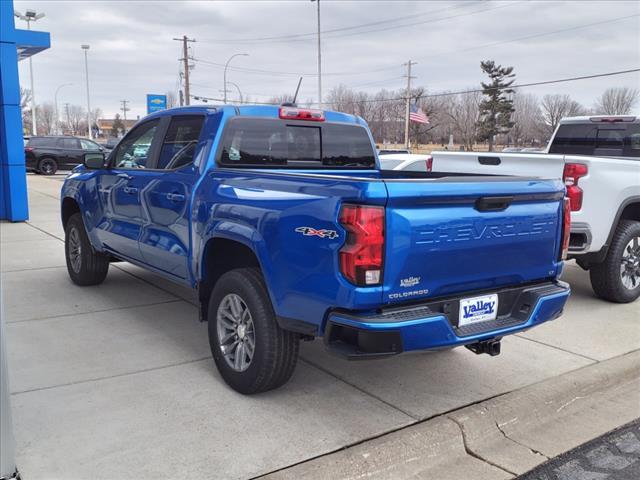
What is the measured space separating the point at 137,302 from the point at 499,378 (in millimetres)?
3612

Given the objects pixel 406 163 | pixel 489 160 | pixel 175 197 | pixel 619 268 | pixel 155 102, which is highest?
pixel 155 102

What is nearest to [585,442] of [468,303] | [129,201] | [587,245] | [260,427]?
[468,303]

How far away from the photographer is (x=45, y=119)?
381 feet

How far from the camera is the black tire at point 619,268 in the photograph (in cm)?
611

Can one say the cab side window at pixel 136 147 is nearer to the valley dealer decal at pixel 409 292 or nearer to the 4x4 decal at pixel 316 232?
the 4x4 decal at pixel 316 232

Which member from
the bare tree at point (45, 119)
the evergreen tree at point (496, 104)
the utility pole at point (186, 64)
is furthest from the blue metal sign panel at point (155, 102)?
the bare tree at point (45, 119)

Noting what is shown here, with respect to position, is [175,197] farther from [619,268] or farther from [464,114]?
[464,114]

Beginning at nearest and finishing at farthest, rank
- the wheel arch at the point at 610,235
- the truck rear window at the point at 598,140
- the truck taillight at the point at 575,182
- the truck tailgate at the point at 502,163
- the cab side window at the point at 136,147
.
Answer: the cab side window at the point at 136,147 → the truck taillight at the point at 575,182 → the truck tailgate at the point at 502,163 → the wheel arch at the point at 610,235 → the truck rear window at the point at 598,140

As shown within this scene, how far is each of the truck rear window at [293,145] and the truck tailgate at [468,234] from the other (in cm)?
176

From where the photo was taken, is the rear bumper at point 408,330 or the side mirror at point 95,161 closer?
the rear bumper at point 408,330

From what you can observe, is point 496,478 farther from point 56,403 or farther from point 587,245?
point 587,245

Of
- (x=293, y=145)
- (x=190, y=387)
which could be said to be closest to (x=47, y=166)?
(x=293, y=145)

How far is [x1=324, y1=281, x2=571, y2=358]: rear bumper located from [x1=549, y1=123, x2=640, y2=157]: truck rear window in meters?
5.57

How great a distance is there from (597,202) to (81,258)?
17.5 ft
